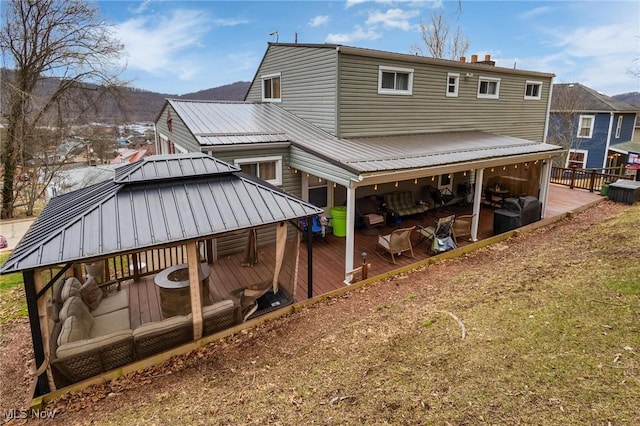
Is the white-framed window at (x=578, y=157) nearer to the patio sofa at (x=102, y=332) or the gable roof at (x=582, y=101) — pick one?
the gable roof at (x=582, y=101)

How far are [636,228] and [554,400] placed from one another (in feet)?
26.7

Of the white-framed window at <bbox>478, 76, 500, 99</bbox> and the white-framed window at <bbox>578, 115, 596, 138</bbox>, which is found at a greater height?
the white-framed window at <bbox>478, 76, 500, 99</bbox>

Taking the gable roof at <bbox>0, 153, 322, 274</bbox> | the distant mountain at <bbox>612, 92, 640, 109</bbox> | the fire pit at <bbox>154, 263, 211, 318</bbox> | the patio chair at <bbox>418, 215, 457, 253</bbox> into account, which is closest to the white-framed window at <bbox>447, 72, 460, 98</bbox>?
the patio chair at <bbox>418, 215, 457, 253</bbox>

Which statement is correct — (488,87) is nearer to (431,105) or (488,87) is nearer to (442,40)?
(431,105)

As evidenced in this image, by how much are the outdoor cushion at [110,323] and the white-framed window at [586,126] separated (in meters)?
31.9

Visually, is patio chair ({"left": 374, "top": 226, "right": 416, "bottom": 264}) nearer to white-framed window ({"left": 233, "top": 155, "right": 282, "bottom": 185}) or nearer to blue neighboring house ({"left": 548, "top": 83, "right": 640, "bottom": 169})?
white-framed window ({"left": 233, "top": 155, "right": 282, "bottom": 185})

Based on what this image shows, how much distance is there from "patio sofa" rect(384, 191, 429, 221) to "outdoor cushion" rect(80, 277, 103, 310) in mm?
8045

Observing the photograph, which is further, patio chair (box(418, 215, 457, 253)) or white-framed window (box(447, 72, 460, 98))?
white-framed window (box(447, 72, 460, 98))

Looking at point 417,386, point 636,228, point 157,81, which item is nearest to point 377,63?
point 636,228

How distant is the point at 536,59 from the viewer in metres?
29.0

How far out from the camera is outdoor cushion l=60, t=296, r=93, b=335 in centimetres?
527

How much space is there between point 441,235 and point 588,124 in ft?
82.5

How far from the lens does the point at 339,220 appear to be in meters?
10.4

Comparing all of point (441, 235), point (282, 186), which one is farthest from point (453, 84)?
point (282, 186)
